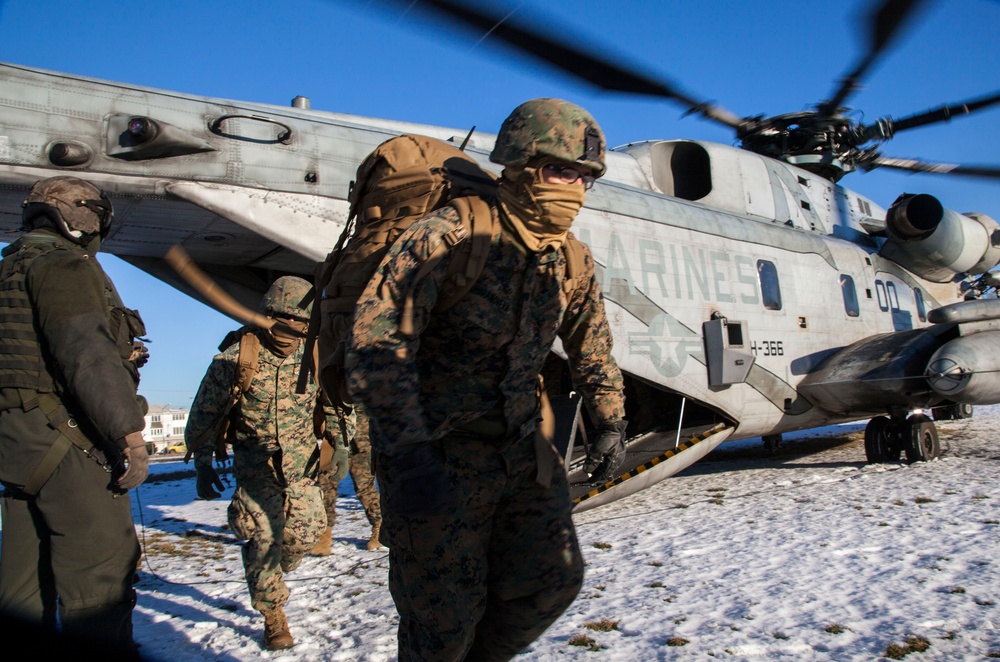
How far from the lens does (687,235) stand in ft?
24.5

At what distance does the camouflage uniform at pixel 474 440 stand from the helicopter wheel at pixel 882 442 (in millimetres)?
7193

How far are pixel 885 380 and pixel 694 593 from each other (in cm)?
495

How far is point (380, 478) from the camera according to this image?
7.58 ft

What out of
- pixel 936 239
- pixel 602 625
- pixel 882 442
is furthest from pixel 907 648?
pixel 936 239

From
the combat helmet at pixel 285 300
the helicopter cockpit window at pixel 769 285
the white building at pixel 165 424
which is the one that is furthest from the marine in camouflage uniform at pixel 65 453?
the white building at pixel 165 424

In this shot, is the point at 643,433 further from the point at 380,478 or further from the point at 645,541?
the point at 380,478

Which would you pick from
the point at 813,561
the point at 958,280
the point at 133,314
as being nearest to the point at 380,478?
the point at 133,314

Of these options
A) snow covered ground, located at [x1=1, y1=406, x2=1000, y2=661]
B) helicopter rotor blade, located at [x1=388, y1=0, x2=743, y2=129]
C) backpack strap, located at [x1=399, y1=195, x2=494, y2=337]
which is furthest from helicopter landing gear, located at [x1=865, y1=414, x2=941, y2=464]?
backpack strap, located at [x1=399, y1=195, x2=494, y2=337]

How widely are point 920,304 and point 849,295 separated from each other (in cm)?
206

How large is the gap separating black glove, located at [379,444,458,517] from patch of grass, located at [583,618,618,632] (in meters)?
1.86

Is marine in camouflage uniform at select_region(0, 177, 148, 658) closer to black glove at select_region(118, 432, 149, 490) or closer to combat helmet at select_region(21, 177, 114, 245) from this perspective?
black glove at select_region(118, 432, 149, 490)

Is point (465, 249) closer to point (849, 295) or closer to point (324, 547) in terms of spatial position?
point (324, 547)

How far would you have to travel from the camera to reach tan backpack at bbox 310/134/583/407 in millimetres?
2234

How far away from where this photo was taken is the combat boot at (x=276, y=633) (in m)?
3.64
